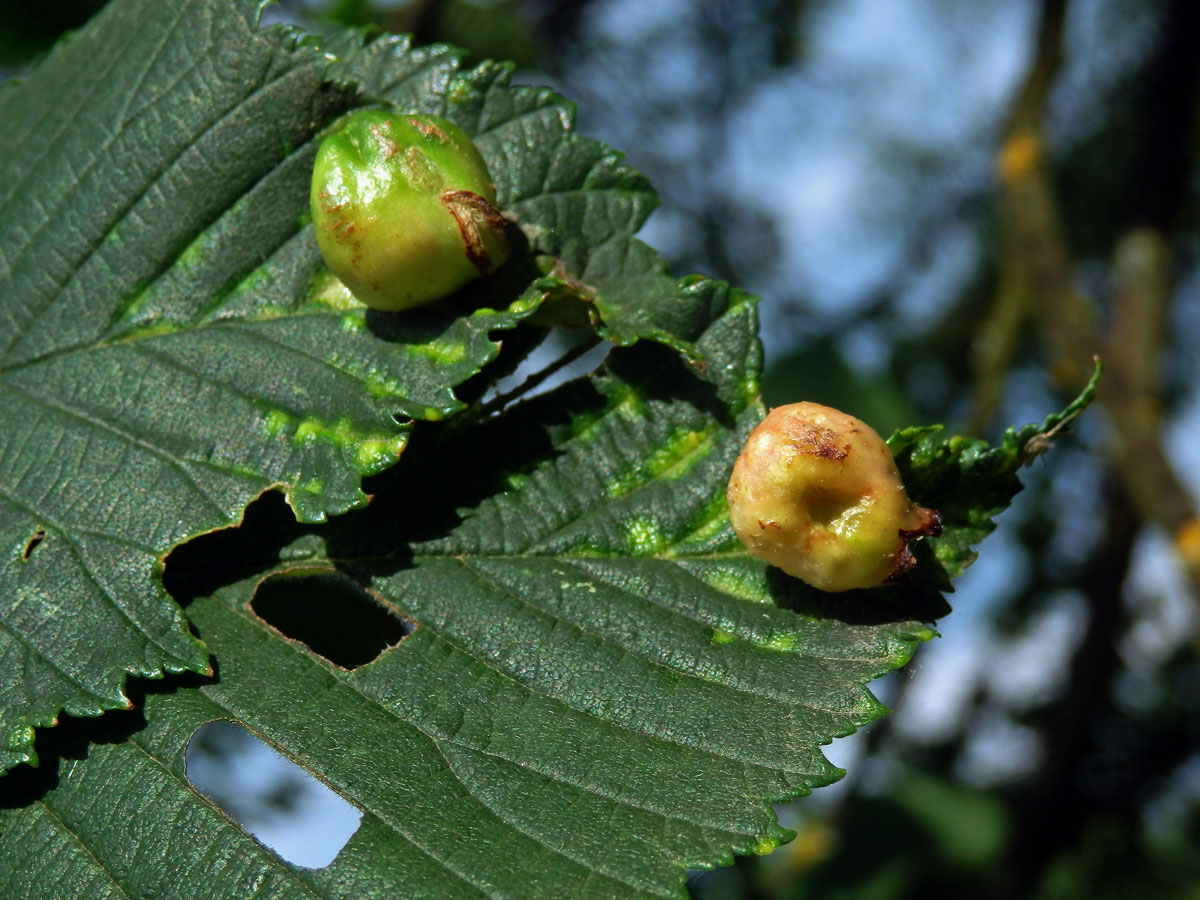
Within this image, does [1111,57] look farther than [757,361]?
Yes

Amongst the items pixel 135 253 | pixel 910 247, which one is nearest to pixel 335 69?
pixel 135 253

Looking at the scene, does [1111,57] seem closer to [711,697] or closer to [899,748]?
[899,748]

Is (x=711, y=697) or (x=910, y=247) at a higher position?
(x=711, y=697)

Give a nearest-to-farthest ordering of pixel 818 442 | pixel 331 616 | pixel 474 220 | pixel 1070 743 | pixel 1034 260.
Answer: pixel 818 442, pixel 474 220, pixel 331 616, pixel 1034 260, pixel 1070 743

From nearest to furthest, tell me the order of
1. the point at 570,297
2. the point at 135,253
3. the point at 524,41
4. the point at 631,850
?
1. the point at 631,850
2. the point at 570,297
3. the point at 135,253
4. the point at 524,41

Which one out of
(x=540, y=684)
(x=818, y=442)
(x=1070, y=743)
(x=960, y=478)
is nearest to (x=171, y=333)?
(x=540, y=684)

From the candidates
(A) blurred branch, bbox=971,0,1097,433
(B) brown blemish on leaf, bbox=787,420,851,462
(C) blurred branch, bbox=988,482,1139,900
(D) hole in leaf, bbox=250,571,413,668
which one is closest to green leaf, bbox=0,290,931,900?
(D) hole in leaf, bbox=250,571,413,668

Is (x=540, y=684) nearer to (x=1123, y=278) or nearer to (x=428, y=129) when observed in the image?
(x=428, y=129)

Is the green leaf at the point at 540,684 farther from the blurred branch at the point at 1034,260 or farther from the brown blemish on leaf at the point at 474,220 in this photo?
the blurred branch at the point at 1034,260
